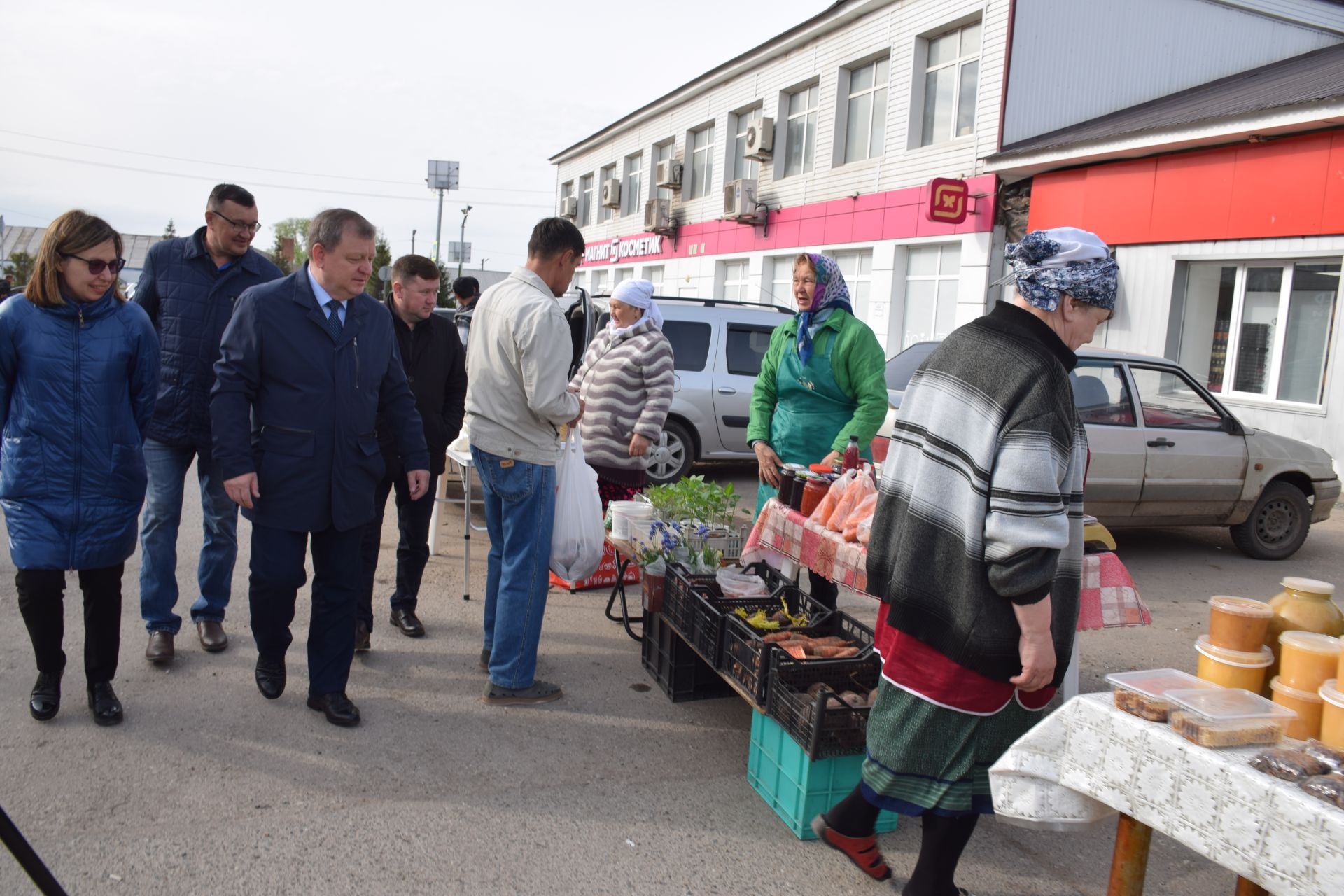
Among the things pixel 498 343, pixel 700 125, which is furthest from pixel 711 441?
pixel 700 125

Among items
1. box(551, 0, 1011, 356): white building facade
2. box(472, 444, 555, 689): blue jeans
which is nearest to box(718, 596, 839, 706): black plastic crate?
box(472, 444, 555, 689): blue jeans

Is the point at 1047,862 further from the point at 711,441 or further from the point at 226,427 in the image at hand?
the point at 711,441

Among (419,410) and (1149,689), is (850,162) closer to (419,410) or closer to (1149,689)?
(419,410)

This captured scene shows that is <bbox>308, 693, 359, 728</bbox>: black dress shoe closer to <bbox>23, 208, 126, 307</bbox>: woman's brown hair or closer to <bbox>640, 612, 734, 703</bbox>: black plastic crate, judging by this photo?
<bbox>640, 612, 734, 703</bbox>: black plastic crate

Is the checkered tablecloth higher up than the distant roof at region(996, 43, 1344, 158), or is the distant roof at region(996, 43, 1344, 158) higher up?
the distant roof at region(996, 43, 1344, 158)

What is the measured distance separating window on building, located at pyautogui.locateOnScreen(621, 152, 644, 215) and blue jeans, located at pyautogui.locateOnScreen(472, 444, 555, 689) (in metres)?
27.1

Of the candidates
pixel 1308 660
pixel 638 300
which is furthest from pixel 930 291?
pixel 1308 660

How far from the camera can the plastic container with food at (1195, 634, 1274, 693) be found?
236cm

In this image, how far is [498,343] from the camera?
4.11 meters

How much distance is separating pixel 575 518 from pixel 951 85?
582 inches

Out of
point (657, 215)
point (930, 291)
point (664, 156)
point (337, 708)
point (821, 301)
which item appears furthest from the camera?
point (664, 156)

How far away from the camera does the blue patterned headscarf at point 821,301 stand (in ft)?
15.4

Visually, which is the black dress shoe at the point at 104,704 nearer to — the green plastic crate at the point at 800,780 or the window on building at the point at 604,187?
the green plastic crate at the point at 800,780

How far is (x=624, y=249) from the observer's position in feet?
99.6
